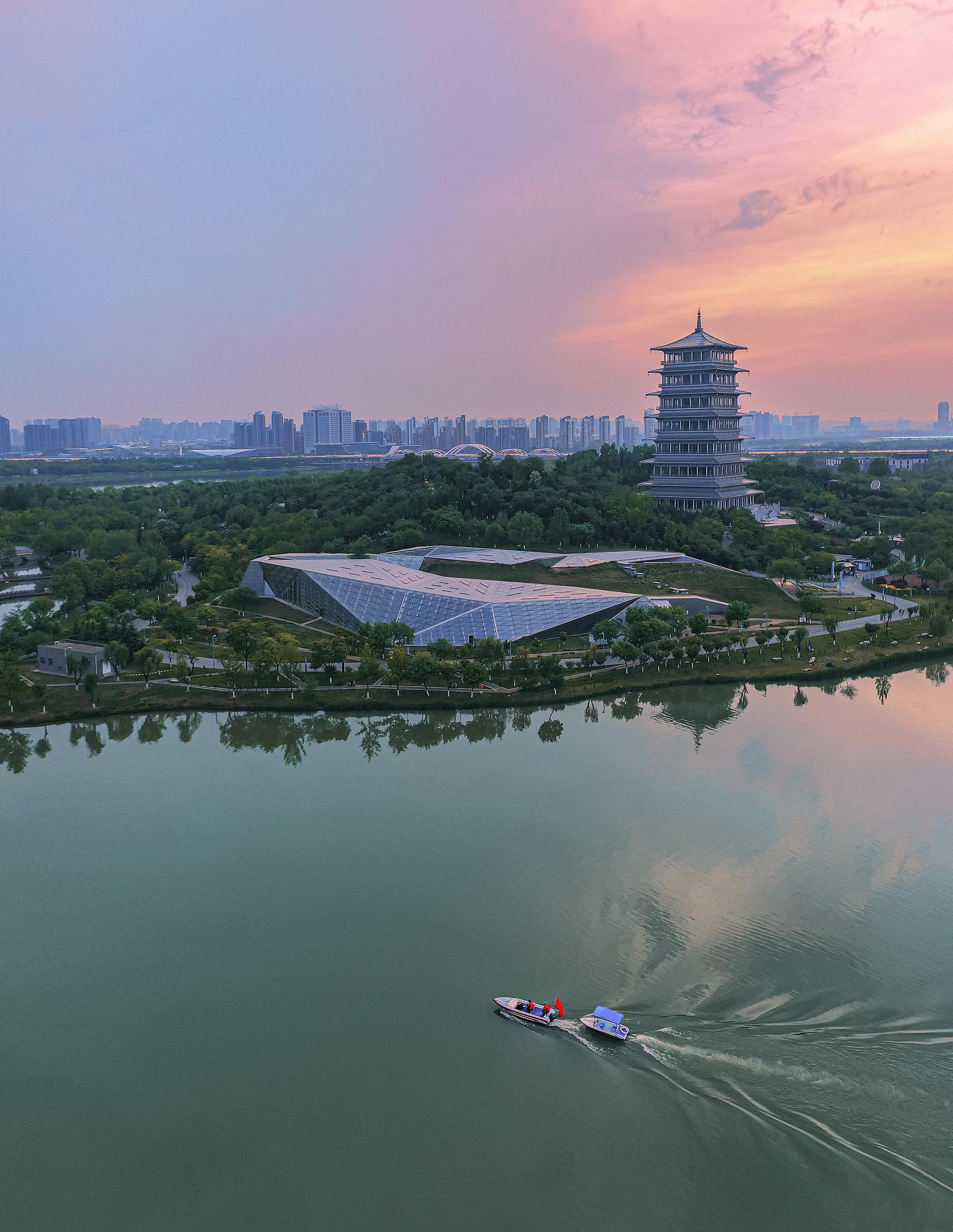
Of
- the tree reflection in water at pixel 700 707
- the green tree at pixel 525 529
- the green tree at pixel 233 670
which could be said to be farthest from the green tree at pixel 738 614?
the green tree at pixel 233 670

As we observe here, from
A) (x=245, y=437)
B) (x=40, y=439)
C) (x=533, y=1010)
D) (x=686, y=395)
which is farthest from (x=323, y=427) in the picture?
(x=533, y=1010)

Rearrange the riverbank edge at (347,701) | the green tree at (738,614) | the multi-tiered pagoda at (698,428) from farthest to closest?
the multi-tiered pagoda at (698,428) < the green tree at (738,614) < the riverbank edge at (347,701)

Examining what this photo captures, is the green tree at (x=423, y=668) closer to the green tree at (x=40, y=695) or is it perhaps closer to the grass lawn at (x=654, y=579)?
the grass lawn at (x=654, y=579)

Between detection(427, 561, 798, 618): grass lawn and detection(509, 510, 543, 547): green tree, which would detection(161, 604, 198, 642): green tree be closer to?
detection(427, 561, 798, 618): grass lawn

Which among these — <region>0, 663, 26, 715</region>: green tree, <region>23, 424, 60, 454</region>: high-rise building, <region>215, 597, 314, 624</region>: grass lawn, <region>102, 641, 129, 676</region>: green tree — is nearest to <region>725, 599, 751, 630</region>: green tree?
<region>215, 597, 314, 624</region>: grass lawn

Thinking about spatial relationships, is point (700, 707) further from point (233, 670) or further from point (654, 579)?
point (233, 670)

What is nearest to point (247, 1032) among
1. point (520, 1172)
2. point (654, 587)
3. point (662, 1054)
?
point (520, 1172)
